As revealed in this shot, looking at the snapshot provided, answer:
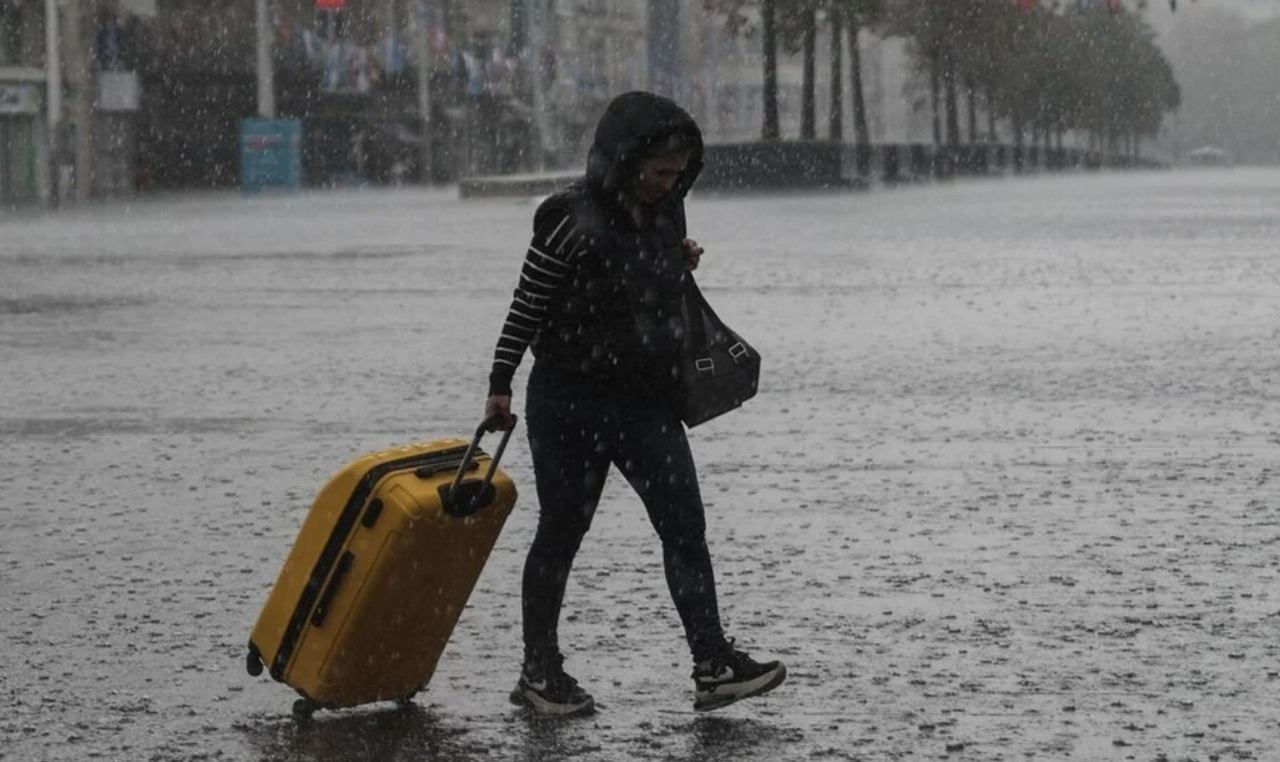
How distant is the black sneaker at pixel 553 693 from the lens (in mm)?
5840

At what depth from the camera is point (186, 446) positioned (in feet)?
36.2

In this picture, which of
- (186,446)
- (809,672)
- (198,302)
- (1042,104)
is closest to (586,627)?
(809,672)

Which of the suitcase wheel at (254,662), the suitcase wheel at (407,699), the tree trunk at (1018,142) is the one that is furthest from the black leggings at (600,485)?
the tree trunk at (1018,142)

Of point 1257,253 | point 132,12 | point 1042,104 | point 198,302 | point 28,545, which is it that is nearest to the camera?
point 28,545

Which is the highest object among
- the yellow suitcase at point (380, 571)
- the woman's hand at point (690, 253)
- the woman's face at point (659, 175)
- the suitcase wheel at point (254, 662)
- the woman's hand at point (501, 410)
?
the woman's face at point (659, 175)

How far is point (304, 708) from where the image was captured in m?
5.78

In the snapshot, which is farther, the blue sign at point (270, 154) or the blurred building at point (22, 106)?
the blue sign at point (270, 154)

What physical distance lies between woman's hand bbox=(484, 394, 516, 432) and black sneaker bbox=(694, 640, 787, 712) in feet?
2.19

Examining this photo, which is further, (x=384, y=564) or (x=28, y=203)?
(x=28, y=203)

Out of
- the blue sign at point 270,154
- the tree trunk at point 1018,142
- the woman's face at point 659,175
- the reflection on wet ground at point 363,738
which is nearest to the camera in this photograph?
the reflection on wet ground at point 363,738

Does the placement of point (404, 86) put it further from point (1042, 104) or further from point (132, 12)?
point (1042, 104)

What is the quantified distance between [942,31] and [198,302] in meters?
59.3

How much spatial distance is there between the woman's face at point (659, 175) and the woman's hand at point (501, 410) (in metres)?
0.52

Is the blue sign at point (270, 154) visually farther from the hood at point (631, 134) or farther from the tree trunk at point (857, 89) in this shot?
the hood at point (631, 134)
